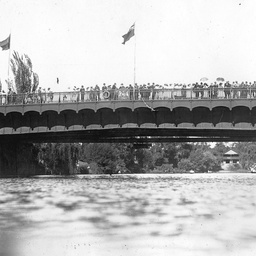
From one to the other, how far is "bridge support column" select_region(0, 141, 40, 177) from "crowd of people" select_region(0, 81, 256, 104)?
39.7 feet

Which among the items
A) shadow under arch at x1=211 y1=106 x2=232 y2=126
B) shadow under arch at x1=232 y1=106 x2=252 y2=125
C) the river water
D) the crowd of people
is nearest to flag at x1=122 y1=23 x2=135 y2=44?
the crowd of people

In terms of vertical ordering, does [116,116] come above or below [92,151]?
above

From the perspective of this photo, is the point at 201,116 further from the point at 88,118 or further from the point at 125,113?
the point at 88,118

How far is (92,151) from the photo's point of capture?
303 feet

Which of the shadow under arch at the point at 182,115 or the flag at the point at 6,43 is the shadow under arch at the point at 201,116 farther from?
the flag at the point at 6,43

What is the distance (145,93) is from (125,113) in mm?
3286

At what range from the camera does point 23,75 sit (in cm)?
7269

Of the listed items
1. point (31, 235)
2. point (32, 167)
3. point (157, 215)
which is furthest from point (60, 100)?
point (31, 235)

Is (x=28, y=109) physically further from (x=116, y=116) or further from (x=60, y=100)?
(x=116, y=116)

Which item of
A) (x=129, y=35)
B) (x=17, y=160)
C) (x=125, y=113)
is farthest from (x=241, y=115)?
(x=17, y=160)

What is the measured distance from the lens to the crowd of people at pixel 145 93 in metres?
42.2

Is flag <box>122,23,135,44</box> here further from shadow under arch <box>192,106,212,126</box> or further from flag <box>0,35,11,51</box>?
flag <box>0,35,11,51</box>

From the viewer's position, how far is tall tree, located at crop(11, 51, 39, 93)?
71938 millimetres

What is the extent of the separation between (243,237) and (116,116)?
36250 mm
